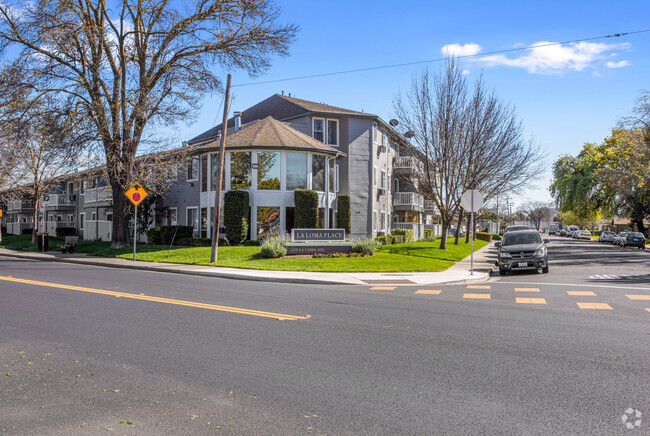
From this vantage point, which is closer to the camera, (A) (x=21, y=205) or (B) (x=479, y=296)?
(B) (x=479, y=296)

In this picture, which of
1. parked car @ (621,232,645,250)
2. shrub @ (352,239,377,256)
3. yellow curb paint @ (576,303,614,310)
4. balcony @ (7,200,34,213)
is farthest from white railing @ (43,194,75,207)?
parked car @ (621,232,645,250)

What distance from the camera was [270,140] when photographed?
28375 millimetres

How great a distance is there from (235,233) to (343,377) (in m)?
22.1

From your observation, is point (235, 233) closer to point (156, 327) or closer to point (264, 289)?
point (264, 289)

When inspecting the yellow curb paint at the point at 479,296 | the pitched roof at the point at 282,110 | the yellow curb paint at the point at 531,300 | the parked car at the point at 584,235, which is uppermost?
the pitched roof at the point at 282,110

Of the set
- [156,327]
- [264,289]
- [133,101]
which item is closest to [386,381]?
[156,327]

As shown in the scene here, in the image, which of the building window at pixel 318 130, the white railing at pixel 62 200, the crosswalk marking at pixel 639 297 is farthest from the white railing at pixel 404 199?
the white railing at pixel 62 200

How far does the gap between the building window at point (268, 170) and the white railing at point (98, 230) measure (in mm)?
17080

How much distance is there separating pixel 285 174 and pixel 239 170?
2.64 metres

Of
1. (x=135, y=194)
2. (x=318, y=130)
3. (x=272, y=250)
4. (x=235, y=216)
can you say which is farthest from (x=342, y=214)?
(x=135, y=194)

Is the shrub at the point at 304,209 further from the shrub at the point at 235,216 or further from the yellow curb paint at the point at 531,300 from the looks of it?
the yellow curb paint at the point at 531,300

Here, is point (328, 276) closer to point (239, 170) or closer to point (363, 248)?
point (363, 248)

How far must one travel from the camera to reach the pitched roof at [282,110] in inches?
1353

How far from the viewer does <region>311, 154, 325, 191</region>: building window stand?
29.6m
